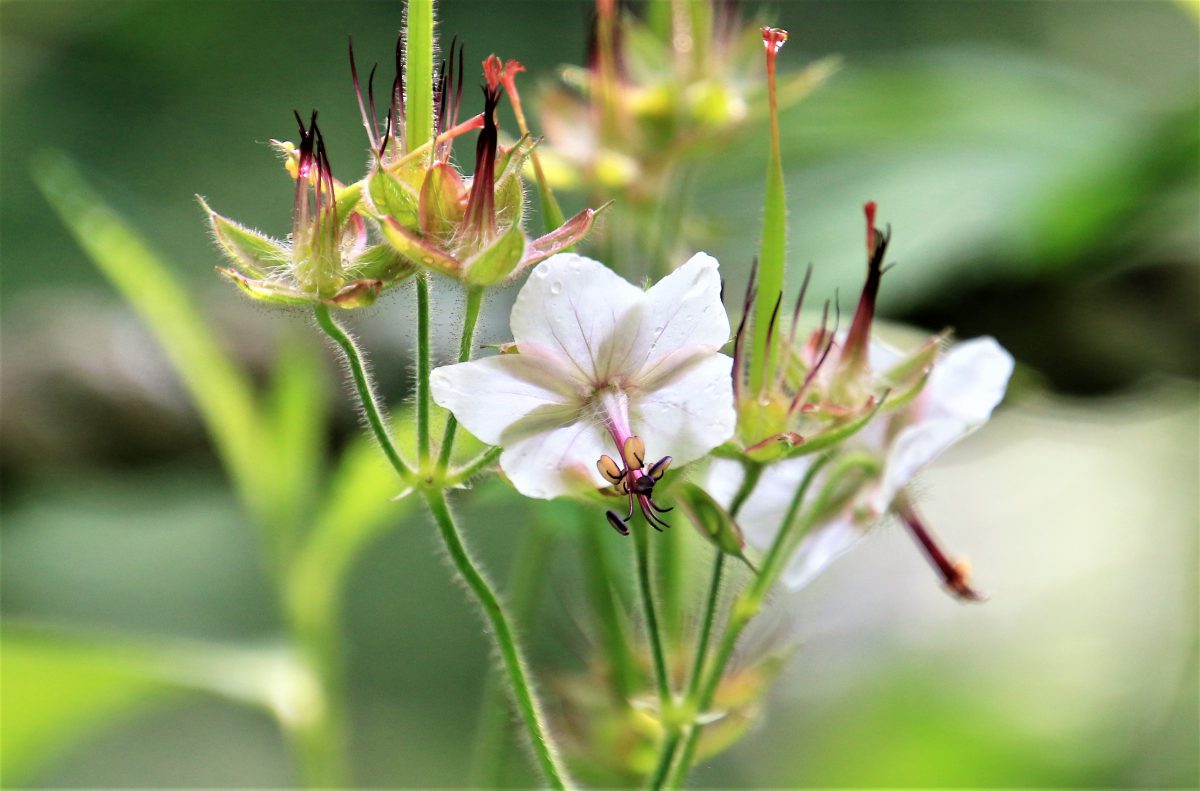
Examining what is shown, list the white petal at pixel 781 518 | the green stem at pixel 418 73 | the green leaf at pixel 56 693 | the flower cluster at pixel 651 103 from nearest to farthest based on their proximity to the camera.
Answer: the green stem at pixel 418 73 → the white petal at pixel 781 518 → the flower cluster at pixel 651 103 → the green leaf at pixel 56 693

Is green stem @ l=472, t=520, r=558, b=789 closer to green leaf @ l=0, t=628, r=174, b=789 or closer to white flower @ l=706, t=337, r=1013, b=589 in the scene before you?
white flower @ l=706, t=337, r=1013, b=589

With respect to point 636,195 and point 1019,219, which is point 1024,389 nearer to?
point 1019,219

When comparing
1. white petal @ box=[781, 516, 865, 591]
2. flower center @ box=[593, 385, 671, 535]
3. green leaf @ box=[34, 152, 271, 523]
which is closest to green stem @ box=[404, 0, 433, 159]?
flower center @ box=[593, 385, 671, 535]

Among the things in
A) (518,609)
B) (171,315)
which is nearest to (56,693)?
(171,315)

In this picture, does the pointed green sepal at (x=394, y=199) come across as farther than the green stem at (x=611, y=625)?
Answer: No

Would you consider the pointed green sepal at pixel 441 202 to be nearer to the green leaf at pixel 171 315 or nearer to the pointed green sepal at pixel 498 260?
the pointed green sepal at pixel 498 260

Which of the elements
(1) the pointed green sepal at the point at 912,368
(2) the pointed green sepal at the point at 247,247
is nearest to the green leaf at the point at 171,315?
(2) the pointed green sepal at the point at 247,247
